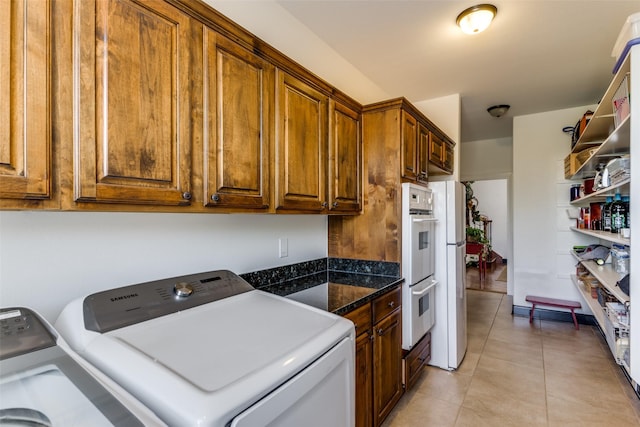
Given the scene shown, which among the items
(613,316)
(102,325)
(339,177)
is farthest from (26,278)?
(613,316)

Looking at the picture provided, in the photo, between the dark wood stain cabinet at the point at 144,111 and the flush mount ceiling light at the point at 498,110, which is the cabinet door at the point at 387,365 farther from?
the flush mount ceiling light at the point at 498,110

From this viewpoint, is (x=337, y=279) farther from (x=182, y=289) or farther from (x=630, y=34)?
(x=630, y=34)

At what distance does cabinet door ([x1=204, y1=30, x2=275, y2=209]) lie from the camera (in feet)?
4.12

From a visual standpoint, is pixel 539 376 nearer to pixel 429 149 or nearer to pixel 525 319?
pixel 525 319

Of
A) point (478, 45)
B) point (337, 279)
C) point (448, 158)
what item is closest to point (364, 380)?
point (337, 279)

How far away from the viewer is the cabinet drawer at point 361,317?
5.36 ft

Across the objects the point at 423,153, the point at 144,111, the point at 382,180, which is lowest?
the point at 382,180

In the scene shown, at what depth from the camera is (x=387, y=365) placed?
1998 millimetres

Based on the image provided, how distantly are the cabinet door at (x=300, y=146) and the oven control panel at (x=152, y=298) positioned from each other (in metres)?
0.48

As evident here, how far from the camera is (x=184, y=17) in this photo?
116 centimetres

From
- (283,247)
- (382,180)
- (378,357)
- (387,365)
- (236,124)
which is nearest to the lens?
(236,124)

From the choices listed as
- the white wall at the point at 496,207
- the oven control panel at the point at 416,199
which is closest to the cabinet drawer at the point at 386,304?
the oven control panel at the point at 416,199

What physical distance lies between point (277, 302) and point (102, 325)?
1.98 ft

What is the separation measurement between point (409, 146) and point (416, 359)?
1.63 m
